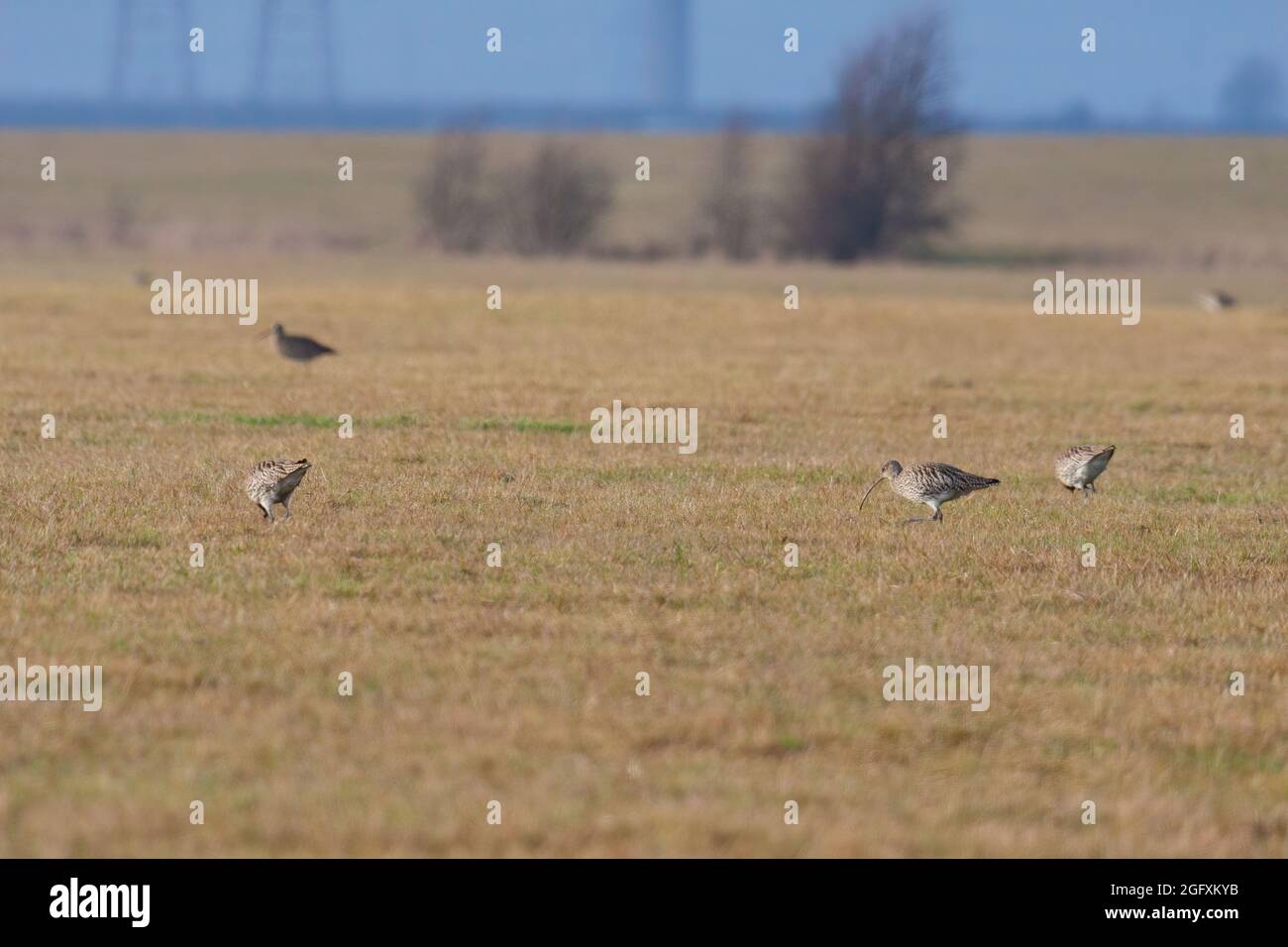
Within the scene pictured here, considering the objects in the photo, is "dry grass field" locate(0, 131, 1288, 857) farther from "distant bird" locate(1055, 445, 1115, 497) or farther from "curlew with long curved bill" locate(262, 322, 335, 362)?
"curlew with long curved bill" locate(262, 322, 335, 362)

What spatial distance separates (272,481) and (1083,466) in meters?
7.00

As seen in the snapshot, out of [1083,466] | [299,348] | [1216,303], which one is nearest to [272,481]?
[1083,466]

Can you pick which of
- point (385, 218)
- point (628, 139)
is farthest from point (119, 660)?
point (628, 139)

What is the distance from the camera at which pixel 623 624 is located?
32.3 feet

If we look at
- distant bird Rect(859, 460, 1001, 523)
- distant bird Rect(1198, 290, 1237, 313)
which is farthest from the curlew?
distant bird Rect(859, 460, 1001, 523)

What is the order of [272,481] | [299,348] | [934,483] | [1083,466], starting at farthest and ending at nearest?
1. [299,348]
2. [1083,466]
3. [934,483]
4. [272,481]

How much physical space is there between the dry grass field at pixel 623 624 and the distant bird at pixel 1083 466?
0.25 metres

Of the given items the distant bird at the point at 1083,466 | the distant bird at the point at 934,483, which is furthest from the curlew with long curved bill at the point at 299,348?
the distant bird at the point at 934,483

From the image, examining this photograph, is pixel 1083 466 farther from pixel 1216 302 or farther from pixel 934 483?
pixel 1216 302

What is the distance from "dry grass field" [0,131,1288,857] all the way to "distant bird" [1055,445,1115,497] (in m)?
0.25

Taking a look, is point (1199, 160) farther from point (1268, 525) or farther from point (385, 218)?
point (1268, 525)

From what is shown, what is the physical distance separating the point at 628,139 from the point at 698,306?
104569 millimetres

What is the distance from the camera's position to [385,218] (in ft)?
308

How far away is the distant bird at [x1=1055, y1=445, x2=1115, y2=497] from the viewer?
14250 millimetres
